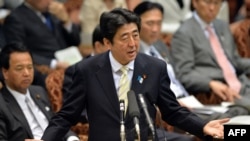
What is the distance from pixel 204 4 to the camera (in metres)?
6.69

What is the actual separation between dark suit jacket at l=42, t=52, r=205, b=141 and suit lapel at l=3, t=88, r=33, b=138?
0.74 m

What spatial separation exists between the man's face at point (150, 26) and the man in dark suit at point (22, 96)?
53.3 inches

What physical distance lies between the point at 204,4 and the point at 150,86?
2341 millimetres

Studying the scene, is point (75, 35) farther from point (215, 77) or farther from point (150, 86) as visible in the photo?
point (150, 86)

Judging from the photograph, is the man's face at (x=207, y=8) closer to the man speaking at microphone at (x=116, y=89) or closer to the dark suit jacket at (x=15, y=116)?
the dark suit jacket at (x=15, y=116)

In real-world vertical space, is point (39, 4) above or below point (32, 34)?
above

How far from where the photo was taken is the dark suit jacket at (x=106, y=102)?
4.47 meters

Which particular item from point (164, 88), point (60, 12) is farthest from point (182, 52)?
point (164, 88)

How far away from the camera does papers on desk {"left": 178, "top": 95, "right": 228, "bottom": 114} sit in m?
5.97

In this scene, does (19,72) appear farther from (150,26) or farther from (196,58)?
(196,58)

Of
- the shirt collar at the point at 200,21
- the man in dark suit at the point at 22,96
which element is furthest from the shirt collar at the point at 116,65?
the shirt collar at the point at 200,21

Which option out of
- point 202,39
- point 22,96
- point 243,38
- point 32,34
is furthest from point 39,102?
point 243,38

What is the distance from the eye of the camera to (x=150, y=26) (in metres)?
6.51

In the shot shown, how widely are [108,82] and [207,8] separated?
238cm
